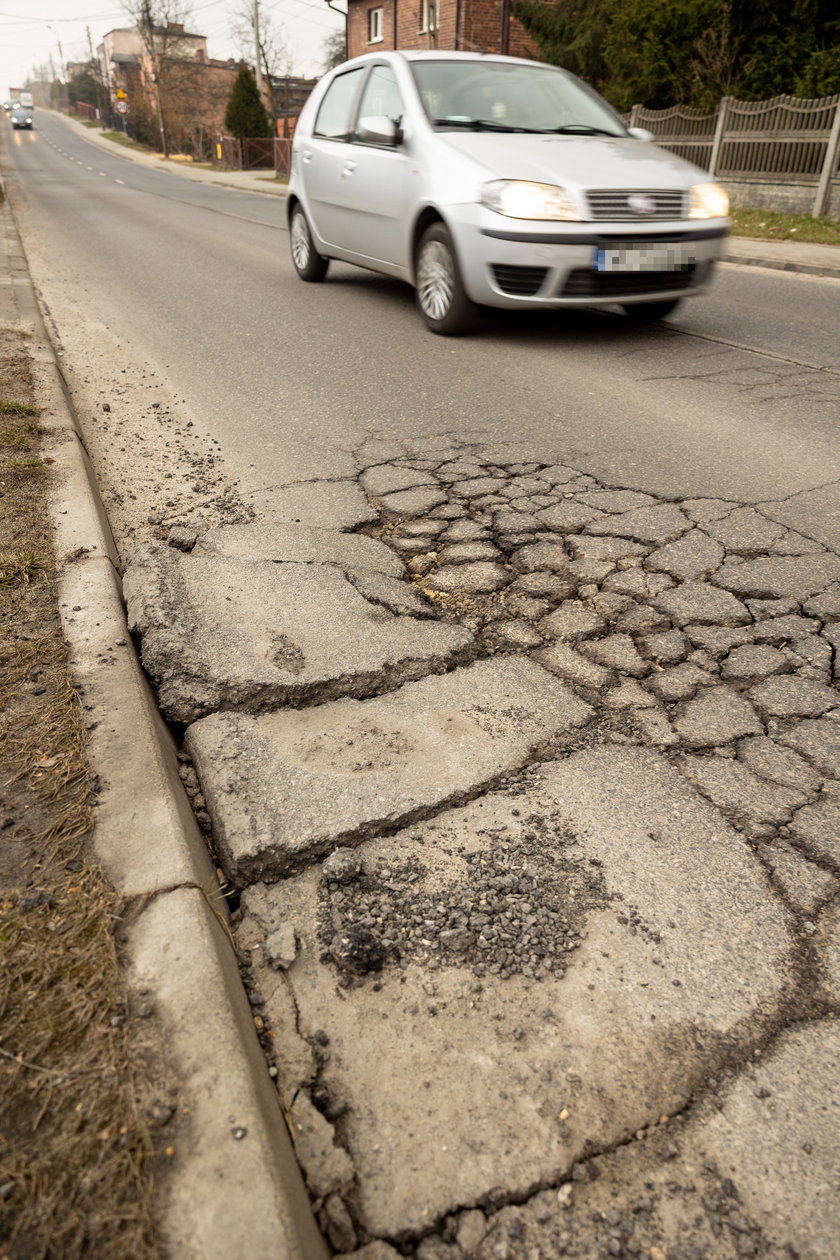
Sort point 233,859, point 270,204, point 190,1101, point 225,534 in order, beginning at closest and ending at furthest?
point 190,1101, point 233,859, point 225,534, point 270,204

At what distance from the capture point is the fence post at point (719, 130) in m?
16.6

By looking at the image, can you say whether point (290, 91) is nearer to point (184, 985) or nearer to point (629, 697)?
point (629, 697)

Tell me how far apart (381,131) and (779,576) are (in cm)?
496

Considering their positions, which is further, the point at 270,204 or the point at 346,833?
the point at 270,204

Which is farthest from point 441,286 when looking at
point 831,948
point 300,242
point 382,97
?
point 831,948

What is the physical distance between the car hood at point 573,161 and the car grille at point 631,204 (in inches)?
1.7

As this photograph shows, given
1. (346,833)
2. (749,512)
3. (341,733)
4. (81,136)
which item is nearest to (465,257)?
(749,512)

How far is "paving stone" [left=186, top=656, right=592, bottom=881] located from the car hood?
4.31 meters

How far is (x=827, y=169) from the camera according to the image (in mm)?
14406

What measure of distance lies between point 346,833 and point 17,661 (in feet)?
3.72

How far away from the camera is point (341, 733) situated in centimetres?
244

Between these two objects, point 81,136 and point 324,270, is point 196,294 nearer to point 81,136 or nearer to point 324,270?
point 324,270

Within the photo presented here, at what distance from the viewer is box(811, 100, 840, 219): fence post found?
46.6 feet

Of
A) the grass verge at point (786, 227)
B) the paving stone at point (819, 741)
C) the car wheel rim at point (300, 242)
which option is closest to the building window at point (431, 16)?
the grass verge at point (786, 227)
